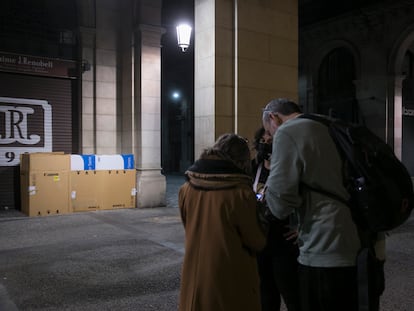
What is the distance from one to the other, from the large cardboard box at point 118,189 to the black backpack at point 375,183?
32.5 ft

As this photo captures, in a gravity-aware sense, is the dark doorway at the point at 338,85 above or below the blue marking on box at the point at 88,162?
above

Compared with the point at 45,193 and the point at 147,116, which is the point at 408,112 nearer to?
the point at 147,116

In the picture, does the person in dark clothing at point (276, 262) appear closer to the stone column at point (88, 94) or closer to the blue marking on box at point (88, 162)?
the blue marking on box at point (88, 162)

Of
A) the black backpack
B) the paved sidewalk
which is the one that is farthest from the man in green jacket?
the paved sidewalk

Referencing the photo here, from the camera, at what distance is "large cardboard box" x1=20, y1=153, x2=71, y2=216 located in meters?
10.4

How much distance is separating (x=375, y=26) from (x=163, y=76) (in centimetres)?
1412

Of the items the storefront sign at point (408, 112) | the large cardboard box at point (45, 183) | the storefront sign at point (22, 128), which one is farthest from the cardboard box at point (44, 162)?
the storefront sign at point (408, 112)

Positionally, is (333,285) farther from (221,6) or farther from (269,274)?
(221,6)

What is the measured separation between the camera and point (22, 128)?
11656mm

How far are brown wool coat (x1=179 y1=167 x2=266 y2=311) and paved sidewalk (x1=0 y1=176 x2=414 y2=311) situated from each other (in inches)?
85.5

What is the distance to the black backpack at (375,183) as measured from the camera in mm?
2064

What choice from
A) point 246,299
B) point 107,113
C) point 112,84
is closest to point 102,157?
point 107,113

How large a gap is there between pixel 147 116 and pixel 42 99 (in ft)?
9.52

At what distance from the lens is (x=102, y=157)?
11461 millimetres
